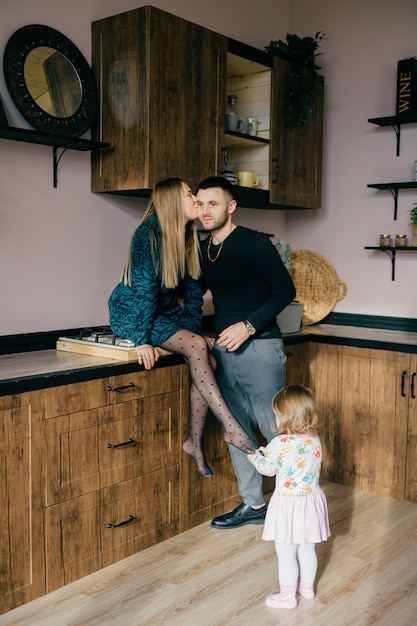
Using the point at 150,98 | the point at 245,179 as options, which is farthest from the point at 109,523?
the point at 245,179

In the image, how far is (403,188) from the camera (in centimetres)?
389

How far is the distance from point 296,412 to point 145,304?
31.6 inches

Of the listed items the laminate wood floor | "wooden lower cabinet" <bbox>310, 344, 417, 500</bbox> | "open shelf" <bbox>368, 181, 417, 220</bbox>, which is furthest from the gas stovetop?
"open shelf" <bbox>368, 181, 417, 220</bbox>

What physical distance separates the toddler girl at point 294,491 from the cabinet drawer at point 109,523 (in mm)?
638

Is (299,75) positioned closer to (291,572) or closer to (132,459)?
(132,459)

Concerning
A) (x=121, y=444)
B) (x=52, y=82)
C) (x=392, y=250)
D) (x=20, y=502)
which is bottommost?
(x=20, y=502)

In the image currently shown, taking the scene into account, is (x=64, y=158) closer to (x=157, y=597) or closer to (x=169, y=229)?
(x=169, y=229)

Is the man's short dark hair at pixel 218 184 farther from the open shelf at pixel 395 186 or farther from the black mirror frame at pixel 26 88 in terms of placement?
the open shelf at pixel 395 186

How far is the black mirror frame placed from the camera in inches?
109

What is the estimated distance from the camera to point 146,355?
2.72m

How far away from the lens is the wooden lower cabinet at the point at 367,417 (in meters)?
3.45

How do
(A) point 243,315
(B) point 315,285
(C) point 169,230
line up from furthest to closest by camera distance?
(B) point 315,285, (A) point 243,315, (C) point 169,230

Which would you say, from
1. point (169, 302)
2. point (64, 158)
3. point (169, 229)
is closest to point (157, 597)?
point (169, 302)

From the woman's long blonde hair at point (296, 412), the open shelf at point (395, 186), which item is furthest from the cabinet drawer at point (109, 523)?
the open shelf at point (395, 186)
